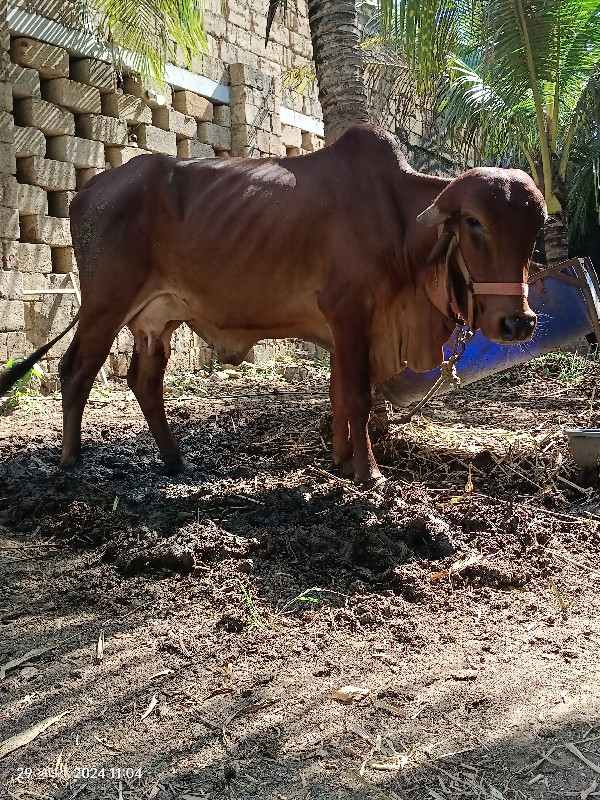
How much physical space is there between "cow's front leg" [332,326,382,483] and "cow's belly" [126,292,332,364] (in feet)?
1.06

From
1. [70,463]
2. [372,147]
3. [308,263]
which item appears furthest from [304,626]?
[372,147]

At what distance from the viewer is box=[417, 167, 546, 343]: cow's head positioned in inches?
137

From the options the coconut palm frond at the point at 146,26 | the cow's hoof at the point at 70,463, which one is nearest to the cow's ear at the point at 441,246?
the cow's hoof at the point at 70,463

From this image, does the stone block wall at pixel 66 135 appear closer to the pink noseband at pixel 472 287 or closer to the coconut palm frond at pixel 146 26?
the coconut palm frond at pixel 146 26

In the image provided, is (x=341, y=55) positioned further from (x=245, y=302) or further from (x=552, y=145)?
(x=552, y=145)

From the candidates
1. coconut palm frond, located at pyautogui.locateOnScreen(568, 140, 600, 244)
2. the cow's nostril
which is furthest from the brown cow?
coconut palm frond, located at pyautogui.locateOnScreen(568, 140, 600, 244)

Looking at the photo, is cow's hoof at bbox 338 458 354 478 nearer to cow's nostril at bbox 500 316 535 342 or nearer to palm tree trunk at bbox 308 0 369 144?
cow's nostril at bbox 500 316 535 342

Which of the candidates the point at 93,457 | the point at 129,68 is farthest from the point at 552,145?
the point at 93,457

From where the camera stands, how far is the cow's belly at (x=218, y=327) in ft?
14.9

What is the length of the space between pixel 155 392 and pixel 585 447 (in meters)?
2.54

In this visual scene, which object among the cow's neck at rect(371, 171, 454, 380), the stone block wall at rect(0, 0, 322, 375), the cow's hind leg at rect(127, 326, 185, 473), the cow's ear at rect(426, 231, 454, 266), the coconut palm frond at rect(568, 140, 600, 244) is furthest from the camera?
the coconut palm frond at rect(568, 140, 600, 244)

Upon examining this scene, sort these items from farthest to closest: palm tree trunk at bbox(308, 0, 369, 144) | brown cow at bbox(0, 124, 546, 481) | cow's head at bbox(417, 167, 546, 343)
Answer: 1. palm tree trunk at bbox(308, 0, 369, 144)
2. brown cow at bbox(0, 124, 546, 481)
3. cow's head at bbox(417, 167, 546, 343)

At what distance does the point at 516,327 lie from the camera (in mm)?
3498

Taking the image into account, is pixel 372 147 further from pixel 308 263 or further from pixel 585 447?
pixel 585 447
